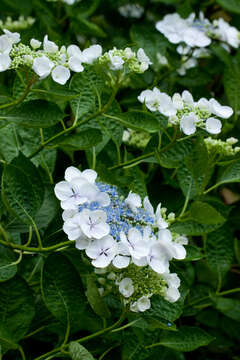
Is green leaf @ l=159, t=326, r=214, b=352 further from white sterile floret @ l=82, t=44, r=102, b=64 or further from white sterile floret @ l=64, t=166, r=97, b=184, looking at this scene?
white sterile floret @ l=82, t=44, r=102, b=64

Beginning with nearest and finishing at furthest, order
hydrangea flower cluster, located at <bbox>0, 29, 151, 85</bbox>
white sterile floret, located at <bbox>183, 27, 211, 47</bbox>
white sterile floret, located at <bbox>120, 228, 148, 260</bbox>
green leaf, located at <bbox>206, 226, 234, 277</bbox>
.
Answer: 1. white sterile floret, located at <bbox>120, 228, 148, 260</bbox>
2. hydrangea flower cluster, located at <bbox>0, 29, 151, 85</bbox>
3. green leaf, located at <bbox>206, 226, 234, 277</bbox>
4. white sterile floret, located at <bbox>183, 27, 211, 47</bbox>

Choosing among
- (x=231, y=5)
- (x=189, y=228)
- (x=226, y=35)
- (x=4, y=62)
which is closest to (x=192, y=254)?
(x=189, y=228)

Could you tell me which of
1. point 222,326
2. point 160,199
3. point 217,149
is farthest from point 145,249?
point 222,326

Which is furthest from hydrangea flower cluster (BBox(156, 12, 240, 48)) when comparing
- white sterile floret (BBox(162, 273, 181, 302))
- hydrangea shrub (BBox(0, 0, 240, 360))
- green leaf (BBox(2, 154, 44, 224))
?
white sterile floret (BBox(162, 273, 181, 302))

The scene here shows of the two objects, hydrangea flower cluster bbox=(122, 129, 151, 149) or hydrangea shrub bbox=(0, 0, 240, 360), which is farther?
hydrangea flower cluster bbox=(122, 129, 151, 149)

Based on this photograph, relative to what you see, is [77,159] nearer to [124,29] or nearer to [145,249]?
[145,249]

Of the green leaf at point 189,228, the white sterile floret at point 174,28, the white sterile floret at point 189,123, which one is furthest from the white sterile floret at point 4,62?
the white sterile floret at point 174,28
